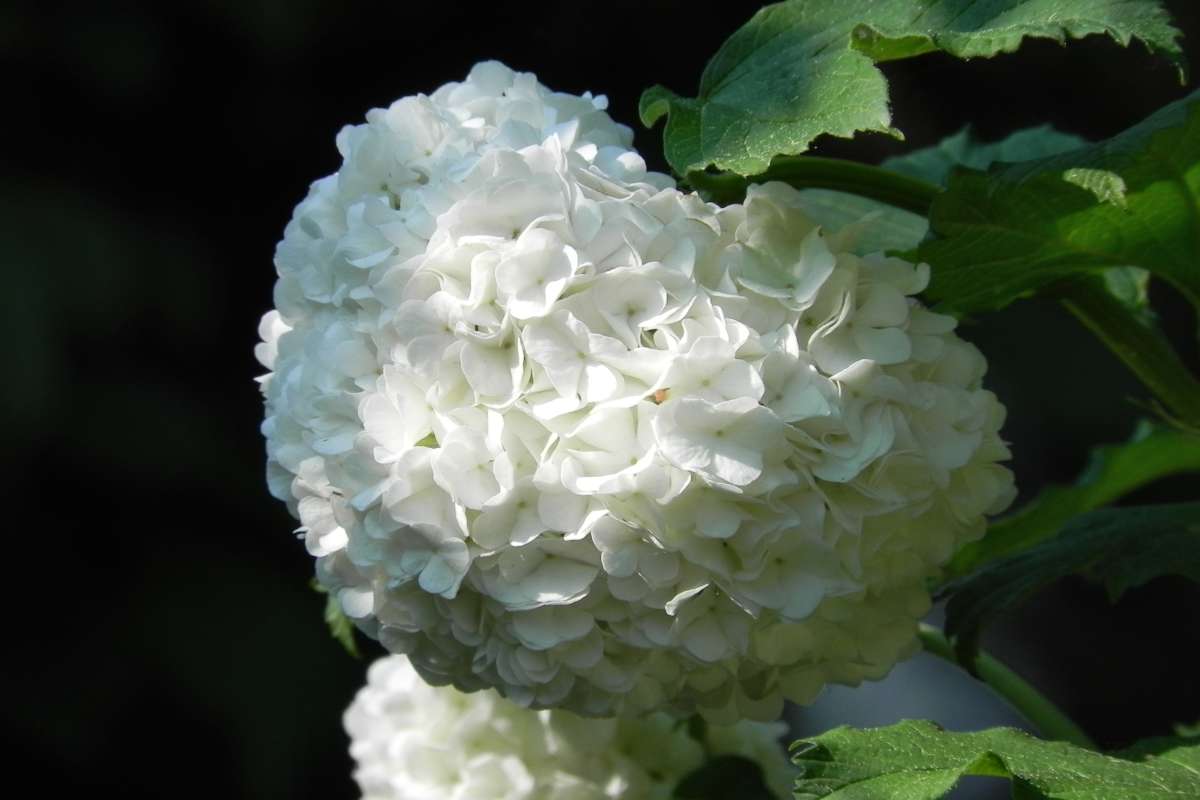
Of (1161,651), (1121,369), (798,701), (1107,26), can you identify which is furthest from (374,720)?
(1161,651)

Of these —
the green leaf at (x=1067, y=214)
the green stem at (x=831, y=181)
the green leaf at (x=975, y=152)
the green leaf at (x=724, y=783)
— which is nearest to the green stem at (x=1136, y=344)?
the green leaf at (x=1067, y=214)

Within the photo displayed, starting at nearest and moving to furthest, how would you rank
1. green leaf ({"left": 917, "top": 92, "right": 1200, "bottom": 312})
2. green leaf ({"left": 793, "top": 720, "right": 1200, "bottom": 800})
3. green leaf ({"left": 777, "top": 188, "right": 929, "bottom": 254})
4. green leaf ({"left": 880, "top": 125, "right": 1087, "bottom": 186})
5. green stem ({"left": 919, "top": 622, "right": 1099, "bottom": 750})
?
green leaf ({"left": 793, "top": 720, "right": 1200, "bottom": 800}), green leaf ({"left": 917, "top": 92, "right": 1200, "bottom": 312}), green leaf ({"left": 777, "top": 188, "right": 929, "bottom": 254}), green stem ({"left": 919, "top": 622, "right": 1099, "bottom": 750}), green leaf ({"left": 880, "top": 125, "right": 1087, "bottom": 186})

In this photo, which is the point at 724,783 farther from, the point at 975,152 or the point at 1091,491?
the point at 975,152

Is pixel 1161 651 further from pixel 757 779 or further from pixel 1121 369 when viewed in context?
pixel 757 779

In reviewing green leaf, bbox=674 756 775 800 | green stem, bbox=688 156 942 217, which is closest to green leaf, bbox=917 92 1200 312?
green stem, bbox=688 156 942 217

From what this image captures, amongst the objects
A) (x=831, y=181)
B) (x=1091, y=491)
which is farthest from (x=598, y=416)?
(x=1091, y=491)

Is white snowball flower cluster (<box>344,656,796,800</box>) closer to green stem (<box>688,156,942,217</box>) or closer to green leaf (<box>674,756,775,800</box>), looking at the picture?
green leaf (<box>674,756,775,800</box>)

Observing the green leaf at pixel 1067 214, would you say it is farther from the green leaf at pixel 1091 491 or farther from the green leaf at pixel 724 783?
the green leaf at pixel 724 783
